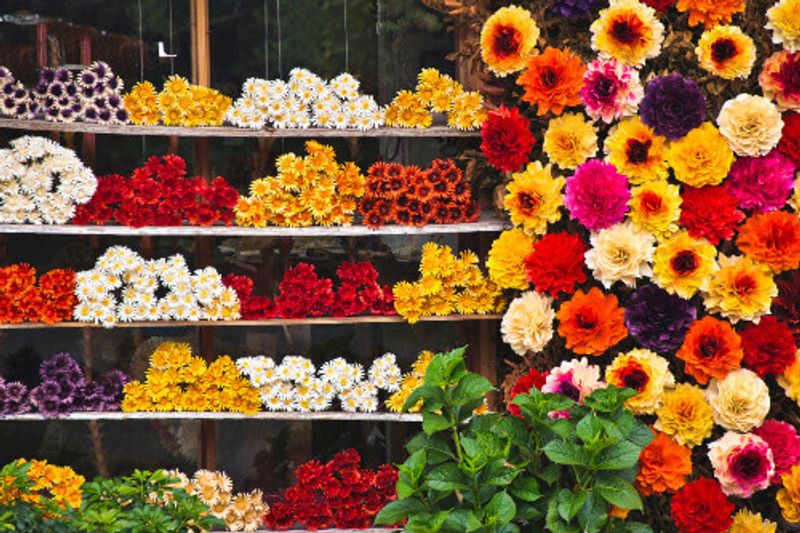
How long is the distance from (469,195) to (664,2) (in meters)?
1.09

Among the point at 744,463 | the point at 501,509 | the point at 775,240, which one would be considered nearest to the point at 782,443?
the point at 744,463

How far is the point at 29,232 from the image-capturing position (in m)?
4.61

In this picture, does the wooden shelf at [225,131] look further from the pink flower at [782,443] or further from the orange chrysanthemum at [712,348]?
the pink flower at [782,443]

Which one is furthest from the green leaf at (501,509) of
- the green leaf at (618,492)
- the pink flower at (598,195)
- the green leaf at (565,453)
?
the pink flower at (598,195)

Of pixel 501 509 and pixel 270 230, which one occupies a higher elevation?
pixel 270 230

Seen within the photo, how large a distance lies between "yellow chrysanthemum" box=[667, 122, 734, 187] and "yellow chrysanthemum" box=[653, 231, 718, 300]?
225mm

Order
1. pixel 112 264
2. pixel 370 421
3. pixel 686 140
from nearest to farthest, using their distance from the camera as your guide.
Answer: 1. pixel 686 140
2. pixel 112 264
3. pixel 370 421

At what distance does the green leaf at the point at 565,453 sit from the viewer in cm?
303

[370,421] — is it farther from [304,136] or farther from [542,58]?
[542,58]

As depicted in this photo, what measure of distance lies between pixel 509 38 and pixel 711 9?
30.7 inches

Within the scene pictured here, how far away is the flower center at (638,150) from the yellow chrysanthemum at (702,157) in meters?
0.09

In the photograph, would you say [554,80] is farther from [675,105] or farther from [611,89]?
[675,105]

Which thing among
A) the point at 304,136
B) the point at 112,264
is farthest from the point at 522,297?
the point at 112,264

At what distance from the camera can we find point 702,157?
415cm
